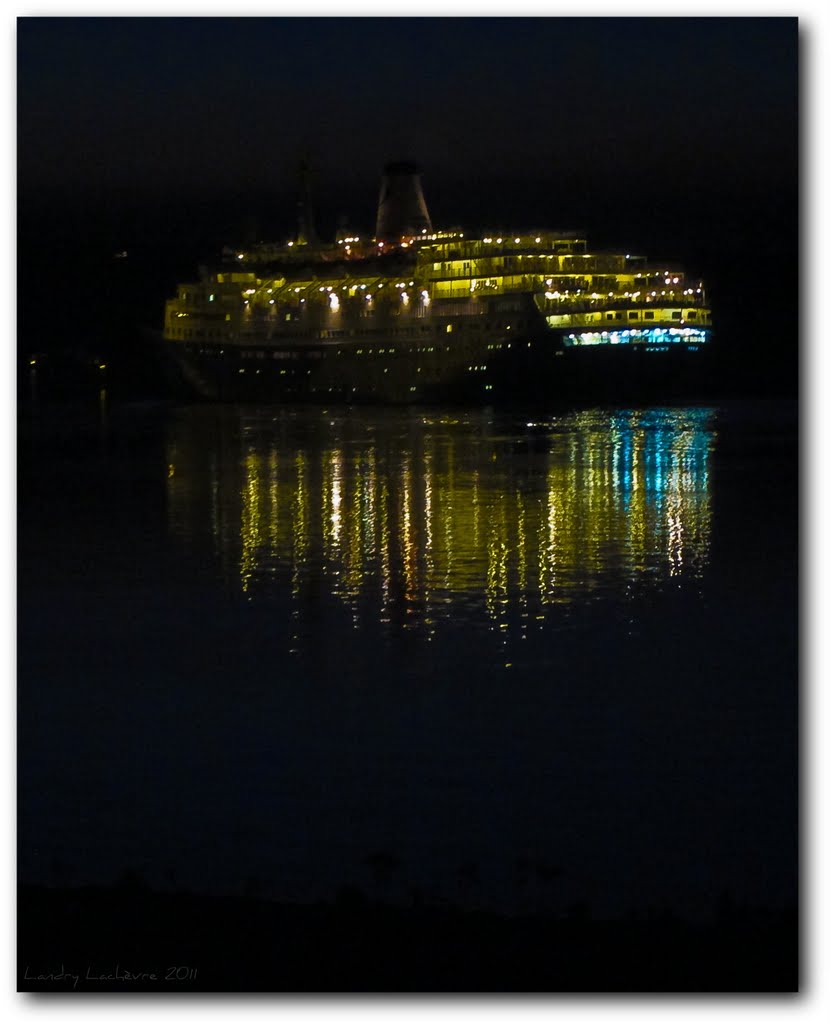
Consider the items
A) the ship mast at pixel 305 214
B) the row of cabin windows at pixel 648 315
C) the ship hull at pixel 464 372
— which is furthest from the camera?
the ship mast at pixel 305 214

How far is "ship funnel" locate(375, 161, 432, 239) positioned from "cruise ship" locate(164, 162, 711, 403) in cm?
8

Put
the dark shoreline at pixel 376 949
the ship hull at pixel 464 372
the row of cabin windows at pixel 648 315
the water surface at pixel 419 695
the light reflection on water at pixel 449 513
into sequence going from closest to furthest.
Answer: the dark shoreline at pixel 376 949 < the water surface at pixel 419 695 < the light reflection on water at pixel 449 513 < the ship hull at pixel 464 372 < the row of cabin windows at pixel 648 315

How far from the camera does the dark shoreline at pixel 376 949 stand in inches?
360

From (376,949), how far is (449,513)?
1918cm

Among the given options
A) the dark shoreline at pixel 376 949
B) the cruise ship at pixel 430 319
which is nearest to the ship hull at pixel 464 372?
the cruise ship at pixel 430 319

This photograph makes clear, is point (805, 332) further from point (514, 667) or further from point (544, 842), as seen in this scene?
point (514, 667)

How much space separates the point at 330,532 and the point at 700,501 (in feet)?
24.0

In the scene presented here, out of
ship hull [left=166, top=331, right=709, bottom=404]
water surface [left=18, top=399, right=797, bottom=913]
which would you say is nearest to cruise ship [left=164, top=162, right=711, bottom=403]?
ship hull [left=166, top=331, right=709, bottom=404]

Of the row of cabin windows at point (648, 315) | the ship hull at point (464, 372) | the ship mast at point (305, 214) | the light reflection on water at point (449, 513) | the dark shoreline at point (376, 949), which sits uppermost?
the ship mast at point (305, 214)

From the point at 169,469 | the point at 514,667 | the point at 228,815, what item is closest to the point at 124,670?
the point at 514,667

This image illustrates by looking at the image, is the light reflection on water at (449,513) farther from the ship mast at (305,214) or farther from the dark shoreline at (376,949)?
the ship mast at (305,214)

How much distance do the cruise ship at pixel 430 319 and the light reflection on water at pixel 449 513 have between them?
12.3 meters

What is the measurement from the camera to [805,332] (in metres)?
12.0

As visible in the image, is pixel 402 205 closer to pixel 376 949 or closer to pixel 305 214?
pixel 305 214
